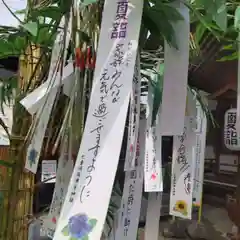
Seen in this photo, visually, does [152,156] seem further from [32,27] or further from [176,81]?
[32,27]

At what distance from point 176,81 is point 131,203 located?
191mm

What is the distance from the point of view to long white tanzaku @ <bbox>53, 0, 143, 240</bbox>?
0.44m

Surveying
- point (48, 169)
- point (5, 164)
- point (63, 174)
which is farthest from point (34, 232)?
point (63, 174)

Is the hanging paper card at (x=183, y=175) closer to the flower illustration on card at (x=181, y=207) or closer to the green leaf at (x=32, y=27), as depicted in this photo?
the flower illustration on card at (x=181, y=207)

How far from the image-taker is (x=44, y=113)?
1.95ft

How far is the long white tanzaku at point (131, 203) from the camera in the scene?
579 millimetres

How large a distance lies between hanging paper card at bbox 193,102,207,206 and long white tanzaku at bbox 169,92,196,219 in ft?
0.36

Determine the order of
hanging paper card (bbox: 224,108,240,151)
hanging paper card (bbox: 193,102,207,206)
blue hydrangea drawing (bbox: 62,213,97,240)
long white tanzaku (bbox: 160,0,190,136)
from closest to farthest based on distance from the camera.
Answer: blue hydrangea drawing (bbox: 62,213,97,240) → long white tanzaku (bbox: 160,0,190,136) → hanging paper card (bbox: 193,102,207,206) → hanging paper card (bbox: 224,108,240,151)

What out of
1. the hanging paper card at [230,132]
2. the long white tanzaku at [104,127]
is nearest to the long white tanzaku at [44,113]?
the long white tanzaku at [104,127]

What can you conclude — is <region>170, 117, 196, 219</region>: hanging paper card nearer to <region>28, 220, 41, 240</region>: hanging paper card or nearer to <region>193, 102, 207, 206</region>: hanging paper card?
<region>193, 102, 207, 206</region>: hanging paper card

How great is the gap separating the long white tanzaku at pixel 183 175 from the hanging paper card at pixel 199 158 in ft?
0.36

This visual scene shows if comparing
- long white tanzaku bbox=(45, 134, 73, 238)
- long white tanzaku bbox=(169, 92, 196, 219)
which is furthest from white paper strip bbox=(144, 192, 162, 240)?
long white tanzaku bbox=(45, 134, 73, 238)

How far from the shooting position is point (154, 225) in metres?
0.68

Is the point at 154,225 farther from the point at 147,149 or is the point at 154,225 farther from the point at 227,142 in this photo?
the point at 227,142
